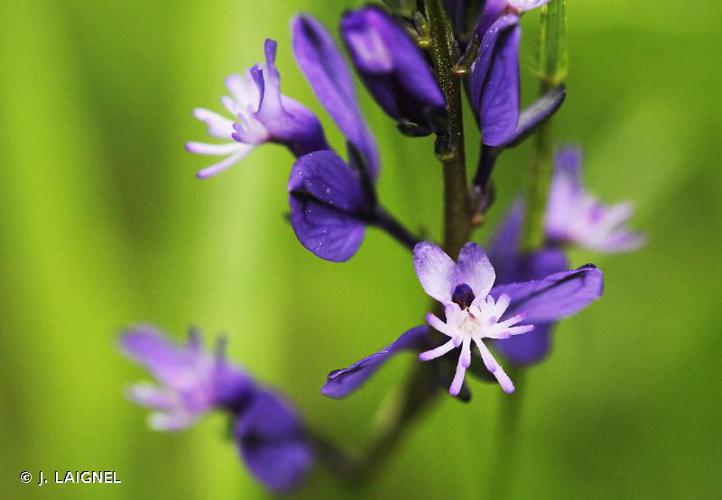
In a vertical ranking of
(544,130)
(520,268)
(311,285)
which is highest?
(544,130)

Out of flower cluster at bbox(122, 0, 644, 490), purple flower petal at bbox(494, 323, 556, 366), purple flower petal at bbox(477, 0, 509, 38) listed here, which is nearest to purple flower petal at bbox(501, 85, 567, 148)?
flower cluster at bbox(122, 0, 644, 490)

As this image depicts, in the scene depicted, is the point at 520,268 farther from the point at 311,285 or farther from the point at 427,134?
the point at 311,285

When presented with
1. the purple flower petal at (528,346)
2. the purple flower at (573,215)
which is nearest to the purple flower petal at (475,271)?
the purple flower petal at (528,346)

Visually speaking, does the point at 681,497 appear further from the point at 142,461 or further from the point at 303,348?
the point at 142,461

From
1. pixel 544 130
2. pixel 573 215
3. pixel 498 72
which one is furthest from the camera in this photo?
pixel 573 215

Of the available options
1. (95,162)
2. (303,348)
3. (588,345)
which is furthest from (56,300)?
(588,345)

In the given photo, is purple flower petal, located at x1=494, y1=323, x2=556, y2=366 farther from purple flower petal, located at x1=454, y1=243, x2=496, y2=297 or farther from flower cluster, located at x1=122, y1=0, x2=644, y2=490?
purple flower petal, located at x1=454, y1=243, x2=496, y2=297

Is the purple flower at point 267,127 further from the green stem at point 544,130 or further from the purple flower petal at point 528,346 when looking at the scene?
the purple flower petal at point 528,346

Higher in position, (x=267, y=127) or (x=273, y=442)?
(x=267, y=127)

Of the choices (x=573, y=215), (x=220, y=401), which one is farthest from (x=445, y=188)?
(x=220, y=401)
